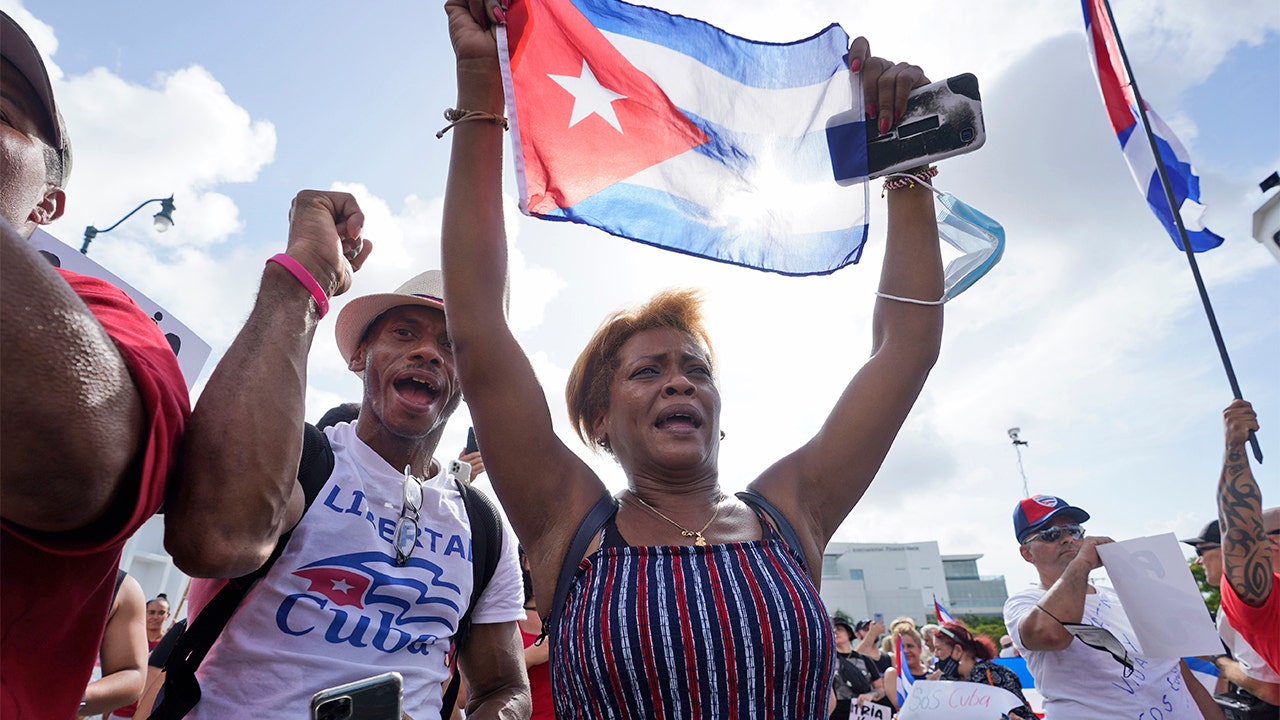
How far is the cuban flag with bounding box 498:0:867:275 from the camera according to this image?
2586 millimetres

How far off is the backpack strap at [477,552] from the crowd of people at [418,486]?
0.04 feet

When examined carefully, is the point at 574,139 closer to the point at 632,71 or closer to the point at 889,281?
the point at 632,71

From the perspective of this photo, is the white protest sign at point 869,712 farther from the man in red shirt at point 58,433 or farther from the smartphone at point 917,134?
the man in red shirt at point 58,433

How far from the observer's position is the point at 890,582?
213 ft

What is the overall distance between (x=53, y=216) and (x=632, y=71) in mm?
1987

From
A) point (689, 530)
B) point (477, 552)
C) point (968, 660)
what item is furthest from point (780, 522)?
point (968, 660)

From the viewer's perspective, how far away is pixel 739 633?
178 cm

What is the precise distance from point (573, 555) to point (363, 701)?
114 centimetres

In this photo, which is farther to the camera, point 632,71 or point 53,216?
point 632,71

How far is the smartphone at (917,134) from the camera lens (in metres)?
2.50

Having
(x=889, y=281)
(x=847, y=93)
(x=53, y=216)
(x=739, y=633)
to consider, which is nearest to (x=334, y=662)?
(x=739, y=633)

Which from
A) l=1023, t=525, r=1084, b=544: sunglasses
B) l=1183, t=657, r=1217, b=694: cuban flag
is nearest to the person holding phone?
l=1023, t=525, r=1084, b=544: sunglasses

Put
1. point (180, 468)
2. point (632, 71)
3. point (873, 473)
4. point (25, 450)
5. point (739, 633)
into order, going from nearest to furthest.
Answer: point (25, 450), point (180, 468), point (739, 633), point (873, 473), point (632, 71)

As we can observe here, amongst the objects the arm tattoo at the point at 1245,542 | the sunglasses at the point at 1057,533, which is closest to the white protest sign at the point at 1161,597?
the arm tattoo at the point at 1245,542
